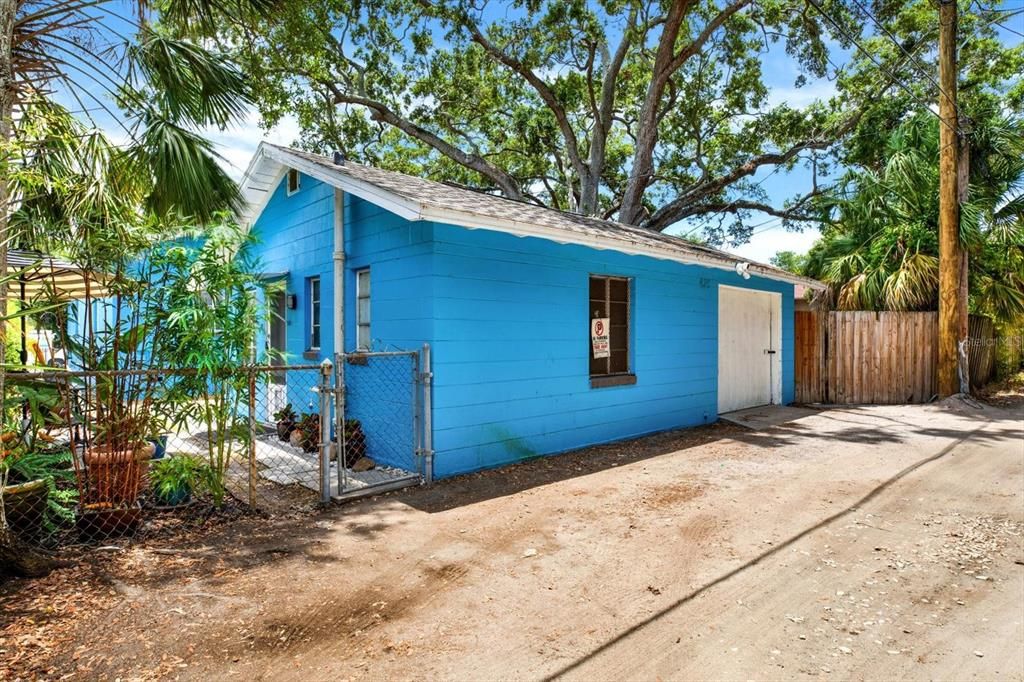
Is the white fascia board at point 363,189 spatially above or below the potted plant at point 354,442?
above

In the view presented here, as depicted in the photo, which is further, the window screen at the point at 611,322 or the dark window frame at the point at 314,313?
the dark window frame at the point at 314,313

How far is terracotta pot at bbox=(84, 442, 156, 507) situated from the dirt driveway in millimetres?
553

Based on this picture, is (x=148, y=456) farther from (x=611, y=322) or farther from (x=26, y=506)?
(x=611, y=322)

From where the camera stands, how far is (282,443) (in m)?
7.71

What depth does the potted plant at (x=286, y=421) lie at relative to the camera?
7839 mm

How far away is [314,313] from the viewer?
322 inches

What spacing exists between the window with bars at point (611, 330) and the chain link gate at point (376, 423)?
8.59 feet

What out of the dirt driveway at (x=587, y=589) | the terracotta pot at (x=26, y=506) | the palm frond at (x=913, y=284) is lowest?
the dirt driveway at (x=587, y=589)

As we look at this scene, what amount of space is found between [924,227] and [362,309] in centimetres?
1189

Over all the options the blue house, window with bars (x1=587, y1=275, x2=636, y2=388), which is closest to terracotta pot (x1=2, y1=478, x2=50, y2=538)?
the blue house

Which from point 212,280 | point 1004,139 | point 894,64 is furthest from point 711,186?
point 212,280

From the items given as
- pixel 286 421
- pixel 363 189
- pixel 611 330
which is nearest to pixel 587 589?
pixel 363 189

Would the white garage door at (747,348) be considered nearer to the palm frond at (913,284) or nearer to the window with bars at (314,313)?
the palm frond at (913,284)

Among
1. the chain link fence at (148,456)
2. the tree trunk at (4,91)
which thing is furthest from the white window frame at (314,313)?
the tree trunk at (4,91)
